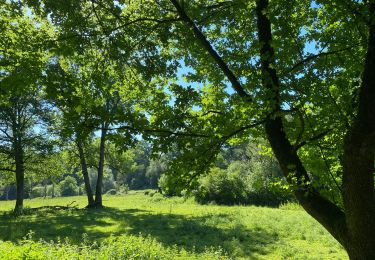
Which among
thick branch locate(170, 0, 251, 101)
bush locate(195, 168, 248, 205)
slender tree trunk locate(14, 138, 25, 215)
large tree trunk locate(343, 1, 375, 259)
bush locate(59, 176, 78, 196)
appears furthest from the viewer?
bush locate(59, 176, 78, 196)

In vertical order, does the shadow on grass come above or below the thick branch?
below

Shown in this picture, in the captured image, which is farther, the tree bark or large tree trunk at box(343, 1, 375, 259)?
the tree bark

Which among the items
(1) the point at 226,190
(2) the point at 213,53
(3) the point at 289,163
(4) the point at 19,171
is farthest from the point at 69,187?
(3) the point at 289,163

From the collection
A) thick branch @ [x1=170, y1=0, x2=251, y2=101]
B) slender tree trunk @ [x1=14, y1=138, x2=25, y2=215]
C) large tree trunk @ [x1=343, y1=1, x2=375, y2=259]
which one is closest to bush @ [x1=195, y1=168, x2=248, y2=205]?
slender tree trunk @ [x1=14, y1=138, x2=25, y2=215]

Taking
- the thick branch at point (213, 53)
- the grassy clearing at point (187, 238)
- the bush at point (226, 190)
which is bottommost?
the grassy clearing at point (187, 238)

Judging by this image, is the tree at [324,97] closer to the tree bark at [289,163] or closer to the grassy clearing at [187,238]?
the tree bark at [289,163]

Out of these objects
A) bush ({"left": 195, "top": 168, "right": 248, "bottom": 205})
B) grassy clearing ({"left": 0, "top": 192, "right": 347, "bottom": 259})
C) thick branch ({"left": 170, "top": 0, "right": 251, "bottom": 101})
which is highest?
thick branch ({"left": 170, "top": 0, "right": 251, "bottom": 101})

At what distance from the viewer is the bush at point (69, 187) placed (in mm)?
121312

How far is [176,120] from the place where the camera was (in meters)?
5.62

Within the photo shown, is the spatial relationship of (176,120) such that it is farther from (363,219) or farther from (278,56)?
(363,219)

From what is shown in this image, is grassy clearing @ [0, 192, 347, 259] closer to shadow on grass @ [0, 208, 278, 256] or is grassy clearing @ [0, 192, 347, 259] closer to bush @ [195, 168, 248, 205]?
shadow on grass @ [0, 208, 278, 256]

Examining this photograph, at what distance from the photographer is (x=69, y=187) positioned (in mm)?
125812

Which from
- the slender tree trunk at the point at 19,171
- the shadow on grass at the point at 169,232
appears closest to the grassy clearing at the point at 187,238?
the shadow on grass at the point at 169,232

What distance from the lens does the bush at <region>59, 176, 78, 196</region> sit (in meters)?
121
